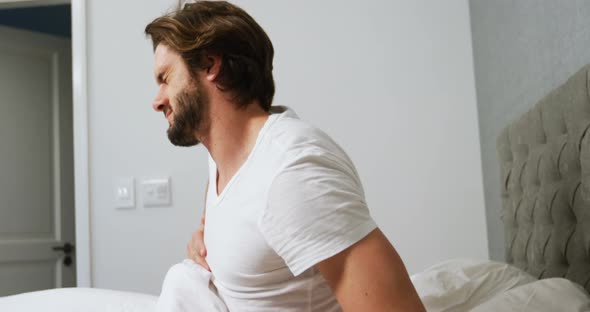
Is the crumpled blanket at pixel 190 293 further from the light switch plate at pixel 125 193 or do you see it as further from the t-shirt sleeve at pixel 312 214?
the light switch plate at pixel 125 193

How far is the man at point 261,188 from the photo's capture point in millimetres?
899

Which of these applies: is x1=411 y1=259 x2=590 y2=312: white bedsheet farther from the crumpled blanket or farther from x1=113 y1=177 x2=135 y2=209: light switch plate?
x1=113 y1=177 x2=135 y2=209: light switch plate

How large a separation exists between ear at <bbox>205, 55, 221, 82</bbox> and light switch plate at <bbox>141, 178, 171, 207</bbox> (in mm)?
1437

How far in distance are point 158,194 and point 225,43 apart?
1.48 meters

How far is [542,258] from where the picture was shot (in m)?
1.41

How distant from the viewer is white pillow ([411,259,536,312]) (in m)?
1.21

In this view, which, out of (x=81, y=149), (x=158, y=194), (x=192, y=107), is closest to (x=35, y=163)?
(x=81, y=149)

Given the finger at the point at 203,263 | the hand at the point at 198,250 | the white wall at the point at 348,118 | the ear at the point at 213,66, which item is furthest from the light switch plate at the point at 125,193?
the ear at the point at 213,66

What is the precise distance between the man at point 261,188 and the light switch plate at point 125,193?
1244 millimetres

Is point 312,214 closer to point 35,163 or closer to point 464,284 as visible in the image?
point 464,284

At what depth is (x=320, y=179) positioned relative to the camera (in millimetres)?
927

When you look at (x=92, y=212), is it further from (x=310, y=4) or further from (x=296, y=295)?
(x=296, y=295)

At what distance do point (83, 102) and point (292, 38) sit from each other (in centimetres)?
91

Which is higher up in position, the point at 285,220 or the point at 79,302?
the point at 285,220
